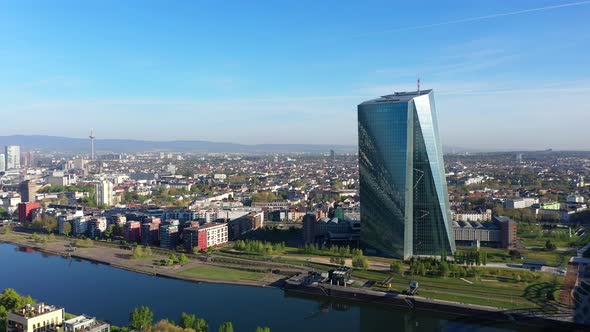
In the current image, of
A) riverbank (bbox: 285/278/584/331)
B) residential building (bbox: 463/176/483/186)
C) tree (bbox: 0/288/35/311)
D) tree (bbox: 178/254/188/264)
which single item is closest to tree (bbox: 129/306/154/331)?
tree (bbox: 0/288/35/311)

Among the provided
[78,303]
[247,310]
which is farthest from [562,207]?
[78,303]

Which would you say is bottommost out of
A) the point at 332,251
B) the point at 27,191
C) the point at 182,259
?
the point at 182,259

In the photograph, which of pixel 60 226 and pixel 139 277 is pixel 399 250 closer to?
pixel 139 277

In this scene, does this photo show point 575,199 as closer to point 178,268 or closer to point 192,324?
point 178,268

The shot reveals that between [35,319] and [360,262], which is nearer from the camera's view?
[35,319]

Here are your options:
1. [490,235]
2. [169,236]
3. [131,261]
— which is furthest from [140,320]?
[490,235]

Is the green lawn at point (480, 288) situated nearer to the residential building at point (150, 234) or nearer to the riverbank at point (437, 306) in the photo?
the riverbank at point (437, 306)
